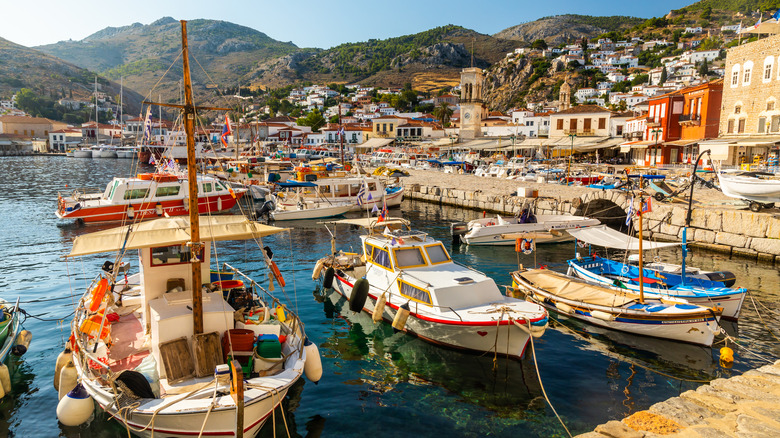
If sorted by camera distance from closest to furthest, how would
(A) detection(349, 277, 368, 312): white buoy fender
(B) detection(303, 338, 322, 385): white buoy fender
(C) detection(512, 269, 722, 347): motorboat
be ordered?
(B) detection(303, 338, 322, 385): white buoy fender
(C) detection(512, 269, 722, 347): motorboat
(A) detection(349, 277, 368, 312): white buoy fender

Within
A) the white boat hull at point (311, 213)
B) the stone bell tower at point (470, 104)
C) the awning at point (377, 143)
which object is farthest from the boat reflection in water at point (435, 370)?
the stone bell tower at point (470, 104)

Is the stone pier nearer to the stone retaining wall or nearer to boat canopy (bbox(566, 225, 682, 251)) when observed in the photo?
the stone retaining wall

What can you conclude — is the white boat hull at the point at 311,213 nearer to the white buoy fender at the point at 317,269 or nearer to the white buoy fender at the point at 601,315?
the white buoy fender at the point at 317,269

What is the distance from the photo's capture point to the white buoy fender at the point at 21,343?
11238 mm

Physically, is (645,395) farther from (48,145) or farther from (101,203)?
(48,145)

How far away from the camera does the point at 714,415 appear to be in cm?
743

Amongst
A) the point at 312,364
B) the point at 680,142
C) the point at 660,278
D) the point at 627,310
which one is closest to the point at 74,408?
the point at 312,364

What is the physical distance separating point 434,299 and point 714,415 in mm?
6470

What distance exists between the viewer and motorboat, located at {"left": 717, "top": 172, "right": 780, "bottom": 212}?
21.8 m

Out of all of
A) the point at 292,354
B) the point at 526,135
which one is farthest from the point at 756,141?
the point at 526,135

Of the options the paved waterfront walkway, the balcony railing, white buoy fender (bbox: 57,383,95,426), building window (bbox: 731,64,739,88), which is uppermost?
building window (bbox: 731,64,739,88)

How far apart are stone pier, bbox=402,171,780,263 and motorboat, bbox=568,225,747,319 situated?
109 inches

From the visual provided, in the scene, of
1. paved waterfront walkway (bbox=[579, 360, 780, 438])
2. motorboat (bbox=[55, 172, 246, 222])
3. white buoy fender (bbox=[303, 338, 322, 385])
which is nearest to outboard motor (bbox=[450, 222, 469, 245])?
motorboat (bbox=[55, 172, 246, 222])

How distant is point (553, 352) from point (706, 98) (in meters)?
40.4
